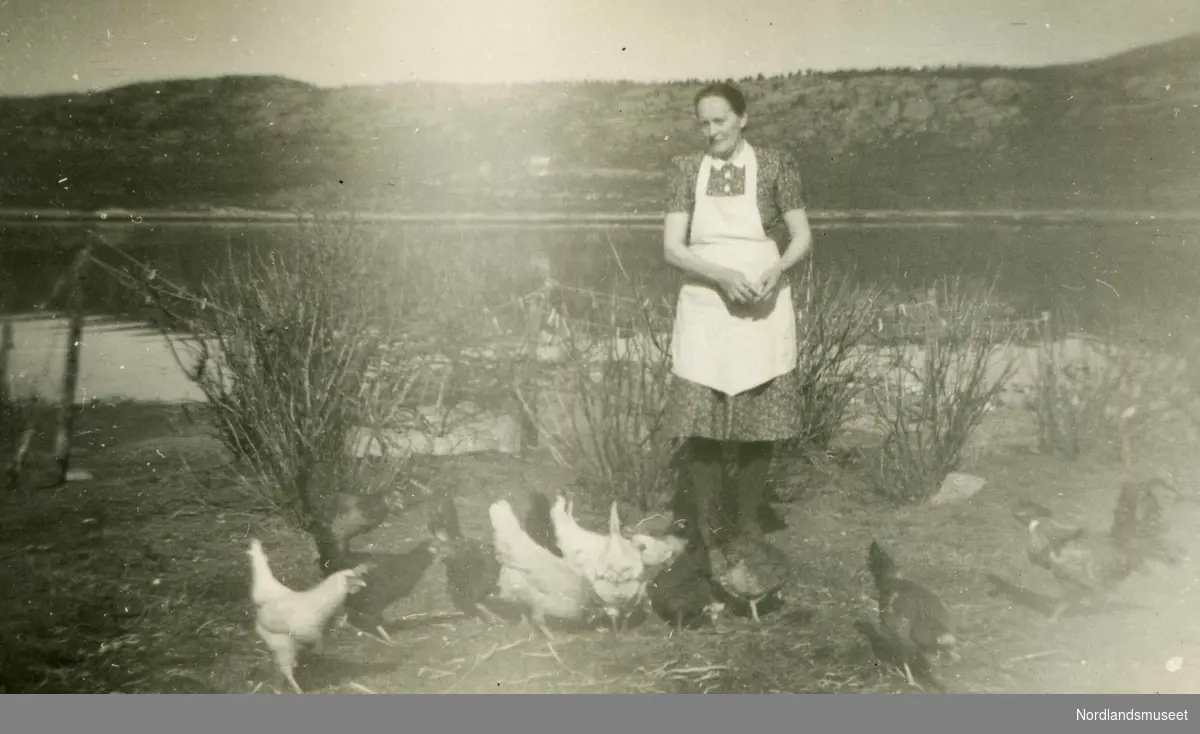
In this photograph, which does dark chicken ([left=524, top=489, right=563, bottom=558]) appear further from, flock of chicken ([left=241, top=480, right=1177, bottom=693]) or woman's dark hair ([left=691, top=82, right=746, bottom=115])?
woman's dark hair ([left=691, top=82, right=746, bottom=115])

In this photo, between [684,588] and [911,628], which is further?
[684,588]

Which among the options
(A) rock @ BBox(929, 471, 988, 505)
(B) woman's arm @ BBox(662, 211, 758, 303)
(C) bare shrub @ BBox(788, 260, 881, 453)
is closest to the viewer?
(B) woman's arm @ BBox(662, 211, 758, 303)

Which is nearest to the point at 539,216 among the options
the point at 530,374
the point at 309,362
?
the point at 530,374

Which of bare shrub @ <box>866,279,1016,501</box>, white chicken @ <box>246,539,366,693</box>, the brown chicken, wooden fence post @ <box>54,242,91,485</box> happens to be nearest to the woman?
the brown chicken

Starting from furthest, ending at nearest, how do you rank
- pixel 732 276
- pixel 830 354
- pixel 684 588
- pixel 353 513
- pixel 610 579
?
pixel 830 354
pixel 353 513
pixel 684 588
pixel 610 579
pixel 732 276

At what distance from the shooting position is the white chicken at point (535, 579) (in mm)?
2773

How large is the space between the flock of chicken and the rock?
0.24 m

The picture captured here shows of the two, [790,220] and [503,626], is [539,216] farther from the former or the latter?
[503,626]

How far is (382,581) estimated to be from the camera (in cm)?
291

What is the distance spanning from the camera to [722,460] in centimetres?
288

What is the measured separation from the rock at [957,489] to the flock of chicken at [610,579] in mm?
Result: 236

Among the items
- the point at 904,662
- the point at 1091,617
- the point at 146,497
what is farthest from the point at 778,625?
the point at 146,497

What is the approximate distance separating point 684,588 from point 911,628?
26.3 inches

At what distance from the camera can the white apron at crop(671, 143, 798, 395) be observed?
2.70m
